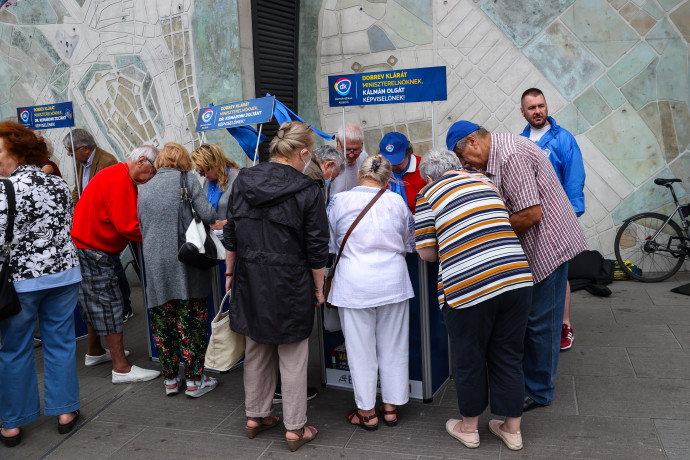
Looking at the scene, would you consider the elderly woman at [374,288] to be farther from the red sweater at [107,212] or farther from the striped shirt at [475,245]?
the red sweater at [107,212]

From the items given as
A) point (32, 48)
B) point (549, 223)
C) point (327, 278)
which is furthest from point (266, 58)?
point (549, 223)

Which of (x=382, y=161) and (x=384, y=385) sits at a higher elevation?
(x=382, y=161)

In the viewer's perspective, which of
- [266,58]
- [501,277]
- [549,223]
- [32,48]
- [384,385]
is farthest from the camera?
[32,48]

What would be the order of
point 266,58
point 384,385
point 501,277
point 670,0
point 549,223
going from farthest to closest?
point 266,58, point 670,0, point 384,385, point 549,223, point 501,277

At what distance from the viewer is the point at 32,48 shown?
8438mm

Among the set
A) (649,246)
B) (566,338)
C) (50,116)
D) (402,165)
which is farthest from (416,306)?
(50,116)

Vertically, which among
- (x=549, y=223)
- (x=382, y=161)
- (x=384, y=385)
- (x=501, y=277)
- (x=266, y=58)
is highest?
(x=266, y=58)

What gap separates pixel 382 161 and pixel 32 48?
7118mm

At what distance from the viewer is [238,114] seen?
4.76m

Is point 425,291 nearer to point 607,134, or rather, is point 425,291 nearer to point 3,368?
point 3,368

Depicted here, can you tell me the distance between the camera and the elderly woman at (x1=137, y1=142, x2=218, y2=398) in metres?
4.05

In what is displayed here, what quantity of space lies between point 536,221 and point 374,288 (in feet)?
3.21

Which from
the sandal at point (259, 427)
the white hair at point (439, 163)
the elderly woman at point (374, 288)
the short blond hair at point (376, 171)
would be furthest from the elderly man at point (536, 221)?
the sandal at point (259, 427)

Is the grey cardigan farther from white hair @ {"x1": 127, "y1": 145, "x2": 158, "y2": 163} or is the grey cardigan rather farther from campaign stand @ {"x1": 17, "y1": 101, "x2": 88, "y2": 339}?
campaign stand @ {"x1": 17, "y1": 101, "x2": 88, "y2": 339}
